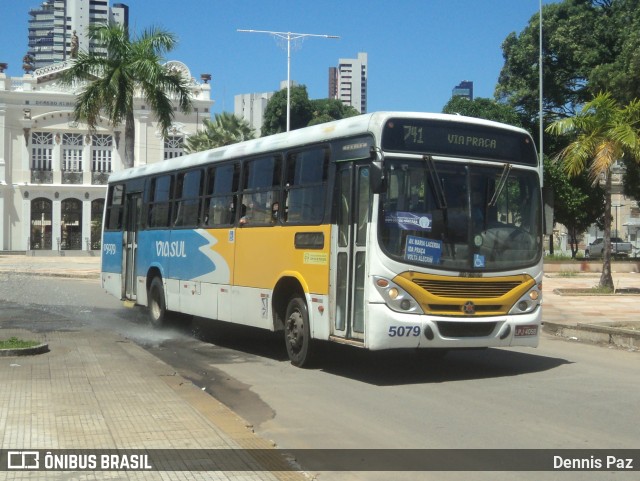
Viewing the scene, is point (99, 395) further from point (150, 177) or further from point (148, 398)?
point (150, 177)

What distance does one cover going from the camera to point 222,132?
56094 millimetres

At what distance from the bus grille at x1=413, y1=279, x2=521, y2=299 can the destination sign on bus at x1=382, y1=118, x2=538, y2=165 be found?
159cm

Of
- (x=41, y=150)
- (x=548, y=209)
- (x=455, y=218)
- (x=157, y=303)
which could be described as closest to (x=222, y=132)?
(x=41, y=150)

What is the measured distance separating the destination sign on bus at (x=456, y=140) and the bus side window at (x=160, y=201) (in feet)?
24.0

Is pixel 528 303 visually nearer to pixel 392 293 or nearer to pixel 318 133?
pixel 392 293

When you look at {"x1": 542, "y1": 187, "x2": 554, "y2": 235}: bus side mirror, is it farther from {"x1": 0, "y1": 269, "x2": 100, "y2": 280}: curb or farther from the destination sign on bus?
{"x1": 0, "y1": 269, "x2": 100, "y2": 280}: curb

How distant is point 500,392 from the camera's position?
9.80 m

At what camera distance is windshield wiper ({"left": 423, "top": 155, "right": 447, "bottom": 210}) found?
10.2 meters

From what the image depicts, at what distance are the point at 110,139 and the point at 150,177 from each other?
178 feet

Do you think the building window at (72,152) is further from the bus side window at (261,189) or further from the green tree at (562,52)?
the bus side window at (261,189)

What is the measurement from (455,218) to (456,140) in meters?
1.06

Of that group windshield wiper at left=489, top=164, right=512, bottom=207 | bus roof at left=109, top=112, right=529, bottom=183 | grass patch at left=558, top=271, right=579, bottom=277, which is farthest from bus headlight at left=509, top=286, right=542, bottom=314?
grass patch at left=558, top=271, right=579, bottom=277

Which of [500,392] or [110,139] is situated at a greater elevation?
[110,139]

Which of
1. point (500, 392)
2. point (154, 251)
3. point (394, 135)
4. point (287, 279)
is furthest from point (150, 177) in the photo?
point (500, 392)
